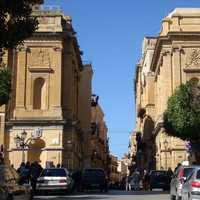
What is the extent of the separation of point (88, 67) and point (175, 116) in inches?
1942

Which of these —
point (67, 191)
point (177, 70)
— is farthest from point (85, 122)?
point (67, 191)

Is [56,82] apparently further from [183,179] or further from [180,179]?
[183,179]

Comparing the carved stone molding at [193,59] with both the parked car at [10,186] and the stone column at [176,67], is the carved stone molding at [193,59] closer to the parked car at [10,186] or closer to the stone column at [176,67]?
the stone column at [176,67]

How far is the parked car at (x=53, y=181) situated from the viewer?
35062 millimetres

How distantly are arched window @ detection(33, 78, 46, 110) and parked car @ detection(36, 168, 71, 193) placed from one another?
30162 mm

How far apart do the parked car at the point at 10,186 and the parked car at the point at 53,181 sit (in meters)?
15.8

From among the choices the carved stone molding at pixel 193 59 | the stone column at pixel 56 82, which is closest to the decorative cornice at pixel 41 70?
the stone column at pixel 56 82

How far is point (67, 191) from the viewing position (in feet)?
119

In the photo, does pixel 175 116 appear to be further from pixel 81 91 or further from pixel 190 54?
pixel 81 91

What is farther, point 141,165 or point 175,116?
point 141,165

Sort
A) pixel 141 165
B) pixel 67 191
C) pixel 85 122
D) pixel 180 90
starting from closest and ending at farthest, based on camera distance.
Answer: pixel 67 191 → pixel 180 90 → pixel 85 122 → pixel 141 165

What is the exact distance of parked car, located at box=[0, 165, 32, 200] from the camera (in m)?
16.4

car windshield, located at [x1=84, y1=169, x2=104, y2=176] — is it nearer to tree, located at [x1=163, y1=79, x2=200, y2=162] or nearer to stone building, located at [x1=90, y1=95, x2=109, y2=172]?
tree, located at [x1=163, y1=79, x2=200, y2=162]

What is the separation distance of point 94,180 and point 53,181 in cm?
710
